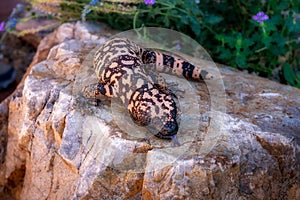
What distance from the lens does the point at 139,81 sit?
8.08 feet

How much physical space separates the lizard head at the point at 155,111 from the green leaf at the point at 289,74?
155cm

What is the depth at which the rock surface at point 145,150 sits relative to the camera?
79.5 inches

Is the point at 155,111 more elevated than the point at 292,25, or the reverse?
the point at 292,25

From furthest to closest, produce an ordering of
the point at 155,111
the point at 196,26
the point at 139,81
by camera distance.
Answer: the point at 196,26
the point at 139,81
the point at 155,111

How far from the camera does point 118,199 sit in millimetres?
2129

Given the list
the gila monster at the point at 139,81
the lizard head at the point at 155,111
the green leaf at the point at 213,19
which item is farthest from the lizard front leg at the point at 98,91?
the green leaf at the point at 213,19

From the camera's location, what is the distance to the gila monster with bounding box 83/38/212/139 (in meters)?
2.21

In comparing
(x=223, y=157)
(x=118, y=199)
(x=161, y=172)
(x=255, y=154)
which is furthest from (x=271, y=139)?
(x=118, y=199)

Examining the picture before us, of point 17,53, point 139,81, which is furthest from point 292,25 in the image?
point 17,53

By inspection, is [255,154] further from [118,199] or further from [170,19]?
[170,19]

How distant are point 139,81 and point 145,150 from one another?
0.50 metres

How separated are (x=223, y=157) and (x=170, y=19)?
187 cm

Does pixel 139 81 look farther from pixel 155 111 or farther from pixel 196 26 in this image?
pixel 196 26

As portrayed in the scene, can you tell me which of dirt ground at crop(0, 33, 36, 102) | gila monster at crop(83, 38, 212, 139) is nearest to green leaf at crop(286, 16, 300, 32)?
gila monster at crop(83, 38, 212, 139)
